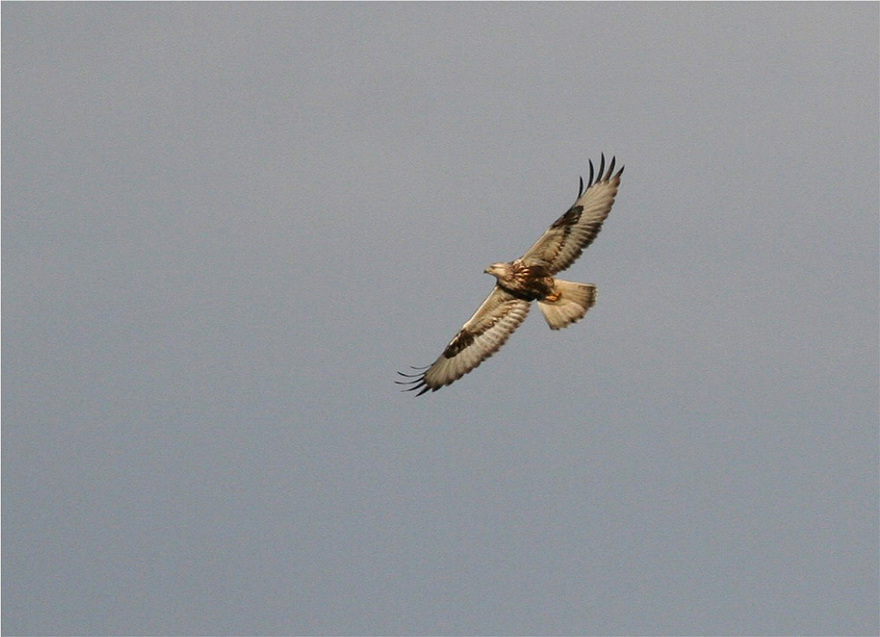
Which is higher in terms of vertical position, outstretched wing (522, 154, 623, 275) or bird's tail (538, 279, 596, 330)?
outstretched wing (522, 154, 623, 275)

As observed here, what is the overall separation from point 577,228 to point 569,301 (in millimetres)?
1200

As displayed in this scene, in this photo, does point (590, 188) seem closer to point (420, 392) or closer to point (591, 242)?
point (591, 242)

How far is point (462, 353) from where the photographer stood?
96.3 feet

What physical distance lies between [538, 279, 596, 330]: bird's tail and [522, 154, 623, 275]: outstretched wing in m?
0.33

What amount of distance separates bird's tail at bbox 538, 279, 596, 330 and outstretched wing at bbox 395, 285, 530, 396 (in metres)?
0.86

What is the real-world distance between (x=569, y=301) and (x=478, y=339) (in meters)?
2.19

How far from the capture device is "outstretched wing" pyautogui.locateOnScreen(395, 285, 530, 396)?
1128 inches

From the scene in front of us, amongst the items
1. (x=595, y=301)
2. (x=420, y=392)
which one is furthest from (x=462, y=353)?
(x=595, y=301)

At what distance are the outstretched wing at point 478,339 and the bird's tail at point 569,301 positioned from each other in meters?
0.86

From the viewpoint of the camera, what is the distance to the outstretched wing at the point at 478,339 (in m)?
28.7

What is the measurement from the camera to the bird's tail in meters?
27.6

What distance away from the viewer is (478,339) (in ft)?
95.7

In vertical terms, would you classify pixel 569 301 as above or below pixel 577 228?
below

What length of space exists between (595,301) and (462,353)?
114 inches
